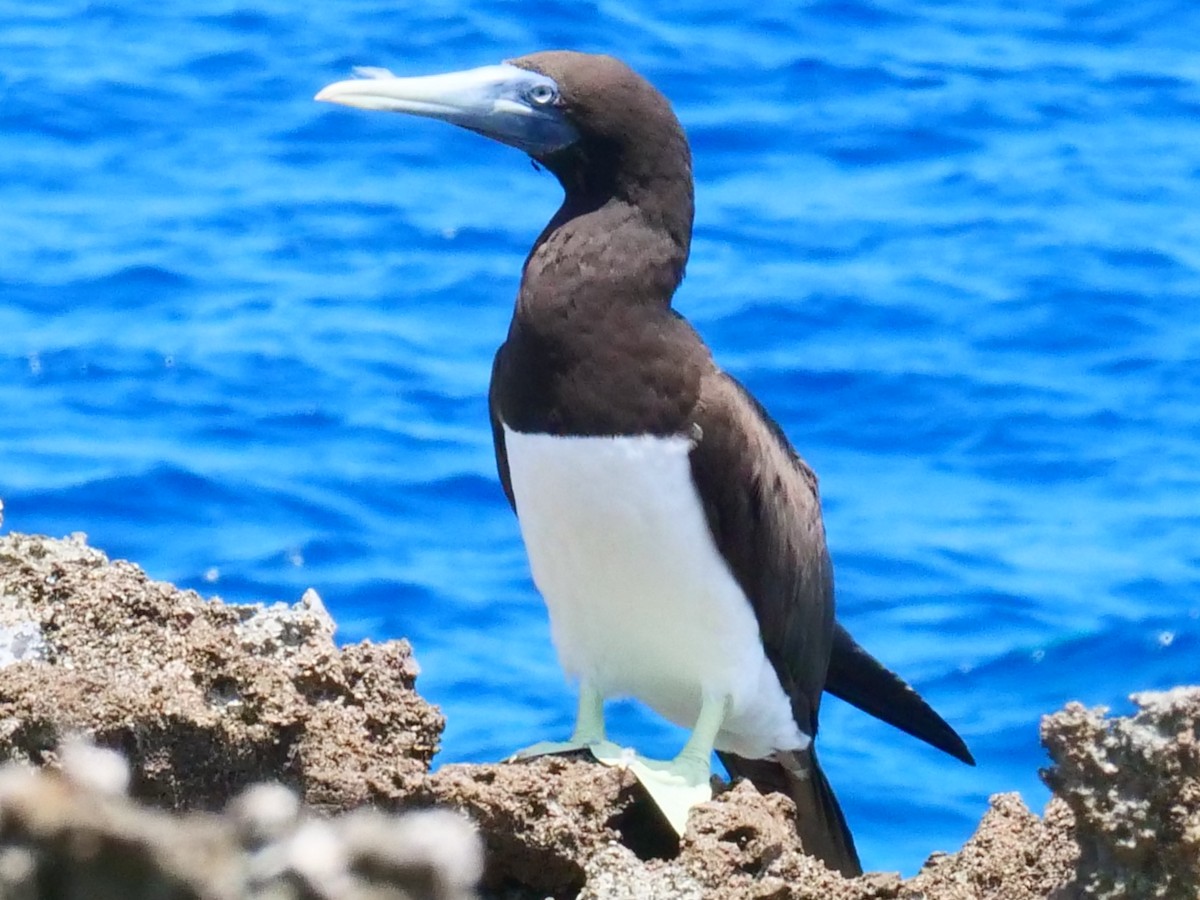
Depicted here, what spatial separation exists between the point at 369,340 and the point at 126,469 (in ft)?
4.99

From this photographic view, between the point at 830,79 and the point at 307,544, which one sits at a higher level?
the point at 830,79

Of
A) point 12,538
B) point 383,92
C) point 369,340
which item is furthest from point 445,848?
point 369,340

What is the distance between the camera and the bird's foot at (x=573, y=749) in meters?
3.99

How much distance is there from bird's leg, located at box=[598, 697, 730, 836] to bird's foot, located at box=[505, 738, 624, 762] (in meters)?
0.08

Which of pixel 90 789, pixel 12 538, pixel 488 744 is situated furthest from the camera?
pixel 488 744

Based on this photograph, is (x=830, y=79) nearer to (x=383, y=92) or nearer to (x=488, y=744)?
(x=488, y=744)

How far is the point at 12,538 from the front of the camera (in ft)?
12.6

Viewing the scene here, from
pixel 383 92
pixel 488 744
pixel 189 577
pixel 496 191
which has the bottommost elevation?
pixel 383 92

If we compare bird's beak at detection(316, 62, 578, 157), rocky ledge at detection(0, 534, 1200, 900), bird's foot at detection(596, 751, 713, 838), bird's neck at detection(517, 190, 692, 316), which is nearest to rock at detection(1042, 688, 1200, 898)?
rocky ledge at detection(0, 534, 1200, 900)

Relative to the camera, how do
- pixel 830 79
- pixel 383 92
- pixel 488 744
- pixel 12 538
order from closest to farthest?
pixel 12 538
pixel 383 92
pixel 488 744
pixel 830 79

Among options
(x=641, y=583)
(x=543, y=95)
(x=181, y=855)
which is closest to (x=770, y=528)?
(x=641, y=583)

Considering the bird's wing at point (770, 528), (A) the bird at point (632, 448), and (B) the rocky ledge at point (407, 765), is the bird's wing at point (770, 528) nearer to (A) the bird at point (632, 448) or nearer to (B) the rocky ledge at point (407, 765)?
(A) the bird at point (632, 448)

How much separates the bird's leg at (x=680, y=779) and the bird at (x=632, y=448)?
0.01 m

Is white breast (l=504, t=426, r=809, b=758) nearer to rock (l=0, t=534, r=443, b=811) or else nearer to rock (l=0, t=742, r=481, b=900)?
rock (l=0, t=534, r=443, b=811)
